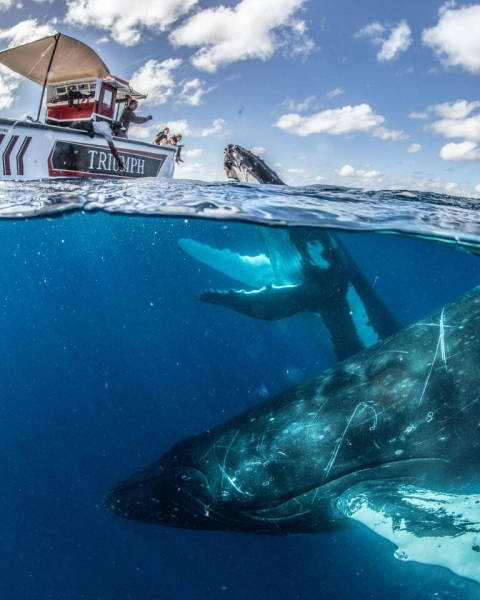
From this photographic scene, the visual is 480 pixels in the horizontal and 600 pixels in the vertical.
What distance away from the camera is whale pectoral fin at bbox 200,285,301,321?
28.9 ft

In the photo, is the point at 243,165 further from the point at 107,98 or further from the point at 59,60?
the point at 59,60

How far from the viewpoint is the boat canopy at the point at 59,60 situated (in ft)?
57.1

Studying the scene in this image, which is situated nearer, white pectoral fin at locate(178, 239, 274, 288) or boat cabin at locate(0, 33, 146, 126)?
white pectoral fin at locate(178, 239, 274, 288)

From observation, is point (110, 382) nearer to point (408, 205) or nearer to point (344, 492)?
point (408, 205)

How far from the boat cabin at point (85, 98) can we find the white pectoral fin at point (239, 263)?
32.3 ft

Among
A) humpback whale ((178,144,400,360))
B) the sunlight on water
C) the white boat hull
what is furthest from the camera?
the white boat hull

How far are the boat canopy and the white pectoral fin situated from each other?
11430 millimetres

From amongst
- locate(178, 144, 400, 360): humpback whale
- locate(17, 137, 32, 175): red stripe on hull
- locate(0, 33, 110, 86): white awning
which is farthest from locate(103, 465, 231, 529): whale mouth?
locate(0, 33, 110, 86): white awning

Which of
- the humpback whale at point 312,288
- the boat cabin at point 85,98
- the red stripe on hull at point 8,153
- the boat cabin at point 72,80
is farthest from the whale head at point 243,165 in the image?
the boat cabin at point 85,98

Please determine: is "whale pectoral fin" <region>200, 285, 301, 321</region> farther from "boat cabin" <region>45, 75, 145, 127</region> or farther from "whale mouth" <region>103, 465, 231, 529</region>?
"boat cabin" <region>45, 75, 145, 127</region>

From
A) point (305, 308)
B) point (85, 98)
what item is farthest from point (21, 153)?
point (305, 308)

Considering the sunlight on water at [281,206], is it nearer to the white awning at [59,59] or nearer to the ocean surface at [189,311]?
the ocean surface at [189,311]

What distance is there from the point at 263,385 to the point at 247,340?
304 centimetres

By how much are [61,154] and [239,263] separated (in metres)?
8.64
